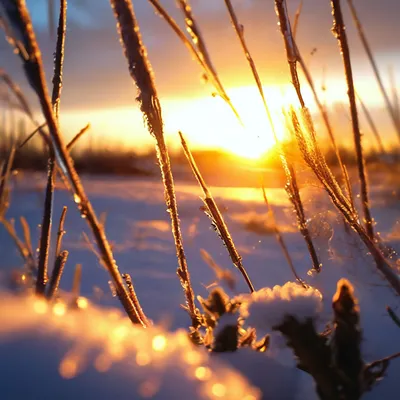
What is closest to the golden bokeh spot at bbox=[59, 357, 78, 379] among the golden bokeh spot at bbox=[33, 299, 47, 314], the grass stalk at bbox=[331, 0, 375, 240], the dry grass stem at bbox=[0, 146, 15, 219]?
the golden bokeh spot at bbox=[33, 299, 47, 314]

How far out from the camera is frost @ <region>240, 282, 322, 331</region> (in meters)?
0.52

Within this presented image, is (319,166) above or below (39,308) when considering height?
above

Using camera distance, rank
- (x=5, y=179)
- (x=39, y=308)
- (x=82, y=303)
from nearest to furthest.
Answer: (x=39, y=308) < (x=5, y=179) < (x=82, y=303)

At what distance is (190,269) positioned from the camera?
1492 mm

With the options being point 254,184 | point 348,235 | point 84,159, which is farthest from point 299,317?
point 84,159

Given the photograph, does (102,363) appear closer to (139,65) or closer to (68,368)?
(68,368)

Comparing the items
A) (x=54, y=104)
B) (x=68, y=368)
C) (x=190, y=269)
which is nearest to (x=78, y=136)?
(x=54, y=104)

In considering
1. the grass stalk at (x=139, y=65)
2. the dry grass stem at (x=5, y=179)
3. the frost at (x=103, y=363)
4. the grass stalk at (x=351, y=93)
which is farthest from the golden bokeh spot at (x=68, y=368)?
the grass stalk at (x=351, y=93)

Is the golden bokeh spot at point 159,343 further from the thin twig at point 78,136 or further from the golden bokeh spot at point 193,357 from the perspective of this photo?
the thin twig at point 78,136

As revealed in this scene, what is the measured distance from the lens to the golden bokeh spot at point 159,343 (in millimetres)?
552

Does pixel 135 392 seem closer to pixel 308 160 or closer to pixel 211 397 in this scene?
pixel 211 397

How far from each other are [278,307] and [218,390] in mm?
107

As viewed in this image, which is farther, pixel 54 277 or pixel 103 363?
pixel 54 277

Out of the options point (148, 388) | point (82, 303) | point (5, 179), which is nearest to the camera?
point (148, 388)
